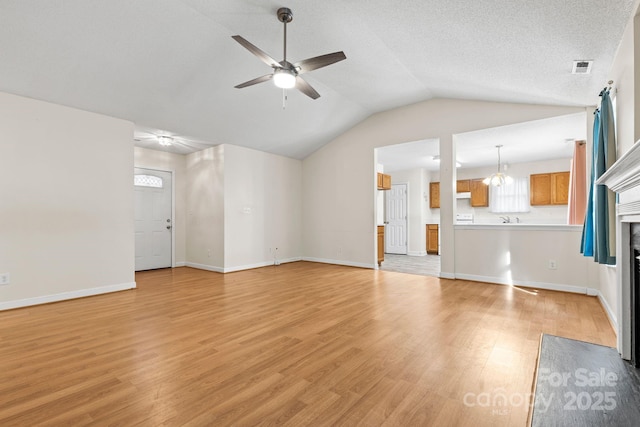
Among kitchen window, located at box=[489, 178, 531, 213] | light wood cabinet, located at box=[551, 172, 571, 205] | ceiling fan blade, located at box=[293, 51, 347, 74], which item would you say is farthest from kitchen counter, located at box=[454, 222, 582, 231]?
kitchen window, located at box=[489, 178, 531, 213]

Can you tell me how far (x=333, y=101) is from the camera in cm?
547

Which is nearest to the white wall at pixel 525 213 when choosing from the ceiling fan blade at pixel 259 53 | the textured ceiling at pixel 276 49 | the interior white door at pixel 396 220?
the interior white door at pixel 396 220

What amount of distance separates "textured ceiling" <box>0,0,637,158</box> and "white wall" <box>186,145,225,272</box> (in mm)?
1367

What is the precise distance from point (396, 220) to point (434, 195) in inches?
56.4

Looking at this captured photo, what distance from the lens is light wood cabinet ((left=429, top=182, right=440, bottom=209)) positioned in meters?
9.27

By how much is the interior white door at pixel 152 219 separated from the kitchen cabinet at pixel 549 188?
9198 mm

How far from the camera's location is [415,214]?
906cm

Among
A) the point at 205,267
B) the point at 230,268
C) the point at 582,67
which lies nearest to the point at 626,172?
the point at 582,67

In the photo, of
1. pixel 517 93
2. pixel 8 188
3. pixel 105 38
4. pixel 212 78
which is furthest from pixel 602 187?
pixel 8 188

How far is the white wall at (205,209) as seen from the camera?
611 cm

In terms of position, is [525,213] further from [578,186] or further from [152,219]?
[152,219]

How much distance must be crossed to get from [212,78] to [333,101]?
7.27 feet

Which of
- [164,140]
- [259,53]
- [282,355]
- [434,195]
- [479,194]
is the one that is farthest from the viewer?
[434,195]

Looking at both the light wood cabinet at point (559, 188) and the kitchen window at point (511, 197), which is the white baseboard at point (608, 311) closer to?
the light wood cabinet at point (559, 188)
